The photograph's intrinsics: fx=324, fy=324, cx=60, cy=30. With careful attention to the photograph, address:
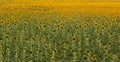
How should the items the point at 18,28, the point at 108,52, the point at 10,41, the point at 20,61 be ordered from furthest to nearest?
the point at 18,28 → the point at 10,41 → the point at 108,52 → the point at 20,61

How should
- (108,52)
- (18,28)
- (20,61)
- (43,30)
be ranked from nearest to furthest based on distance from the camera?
(20,61), (108,52), (43,30), (18,28)

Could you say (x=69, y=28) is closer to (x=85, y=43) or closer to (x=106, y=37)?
(x=106, y=37)

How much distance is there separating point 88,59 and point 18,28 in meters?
6.48

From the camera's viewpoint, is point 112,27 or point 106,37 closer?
point 106,37

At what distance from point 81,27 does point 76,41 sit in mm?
2272

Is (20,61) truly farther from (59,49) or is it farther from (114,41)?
(114,41)

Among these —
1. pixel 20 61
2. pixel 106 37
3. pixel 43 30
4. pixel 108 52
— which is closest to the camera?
pixel 20 61

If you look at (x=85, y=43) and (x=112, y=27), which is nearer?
(x=85, y=43)

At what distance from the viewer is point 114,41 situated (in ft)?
37.2

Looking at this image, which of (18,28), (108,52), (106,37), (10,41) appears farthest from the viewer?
(18,28)

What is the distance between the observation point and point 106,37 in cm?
1216

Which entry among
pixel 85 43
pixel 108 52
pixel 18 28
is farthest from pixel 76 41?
pixel 18 28

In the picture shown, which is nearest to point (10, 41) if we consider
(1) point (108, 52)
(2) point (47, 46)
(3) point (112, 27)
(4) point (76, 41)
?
(2) point (47, 46)

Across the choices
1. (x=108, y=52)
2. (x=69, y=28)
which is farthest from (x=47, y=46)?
(x=69, y=28)
